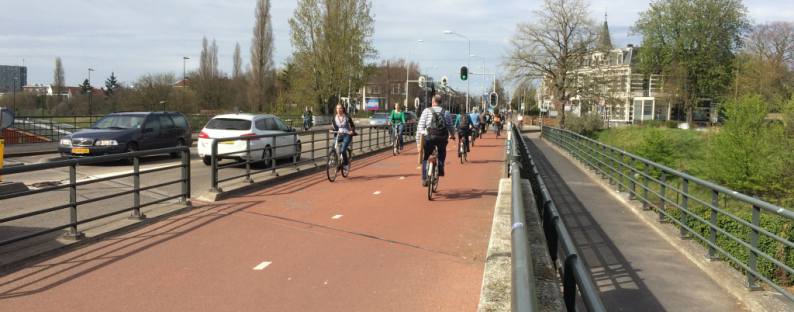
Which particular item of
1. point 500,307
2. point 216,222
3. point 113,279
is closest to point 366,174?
point 216,222

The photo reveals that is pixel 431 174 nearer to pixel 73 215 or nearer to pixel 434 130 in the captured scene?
pixel 434 130

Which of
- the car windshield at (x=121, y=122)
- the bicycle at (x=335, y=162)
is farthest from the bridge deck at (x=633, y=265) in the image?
the car windshield at (x=121, y=122)

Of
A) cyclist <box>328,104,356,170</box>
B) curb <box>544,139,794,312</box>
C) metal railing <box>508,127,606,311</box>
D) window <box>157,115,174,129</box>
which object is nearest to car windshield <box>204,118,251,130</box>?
cyclist <box>328,104,356,170</box>

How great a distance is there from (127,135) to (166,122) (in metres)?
1.96

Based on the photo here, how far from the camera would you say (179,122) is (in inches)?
736

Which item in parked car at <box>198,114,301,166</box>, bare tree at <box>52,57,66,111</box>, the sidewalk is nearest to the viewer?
the sidewalk

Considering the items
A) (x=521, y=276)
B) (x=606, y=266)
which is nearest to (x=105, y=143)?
(x=606, y=266)

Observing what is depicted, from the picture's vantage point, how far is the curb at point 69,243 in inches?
213

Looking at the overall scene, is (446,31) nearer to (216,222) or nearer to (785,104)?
(785,104)

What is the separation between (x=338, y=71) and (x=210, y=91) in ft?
82.6

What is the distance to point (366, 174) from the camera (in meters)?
13.7

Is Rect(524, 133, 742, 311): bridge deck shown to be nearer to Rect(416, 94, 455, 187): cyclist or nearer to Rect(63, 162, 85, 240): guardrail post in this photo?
Rect(416, 94, 455, 187): cyclist

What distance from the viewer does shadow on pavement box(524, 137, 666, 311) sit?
5949mm

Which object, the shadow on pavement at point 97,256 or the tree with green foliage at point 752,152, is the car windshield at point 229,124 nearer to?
the shadow on pavement at point 97,256
